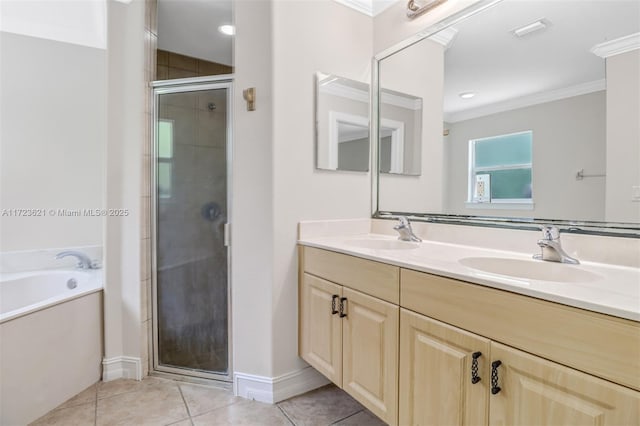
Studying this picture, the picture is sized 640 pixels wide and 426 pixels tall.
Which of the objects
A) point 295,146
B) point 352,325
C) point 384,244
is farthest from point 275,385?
point 295,146

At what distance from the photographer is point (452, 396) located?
1.02 m

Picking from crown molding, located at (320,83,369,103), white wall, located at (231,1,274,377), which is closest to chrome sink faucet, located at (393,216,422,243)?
white wall, located at (231,1,274,377)

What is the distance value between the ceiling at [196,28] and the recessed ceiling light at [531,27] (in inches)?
72.2

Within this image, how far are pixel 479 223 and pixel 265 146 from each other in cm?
113

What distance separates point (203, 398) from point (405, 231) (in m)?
1.45

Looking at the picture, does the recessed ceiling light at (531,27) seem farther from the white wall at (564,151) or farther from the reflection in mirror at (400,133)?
the reflection in mirror at (400,133)

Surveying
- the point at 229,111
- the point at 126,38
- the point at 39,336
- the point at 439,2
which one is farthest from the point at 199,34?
the point at 39,336

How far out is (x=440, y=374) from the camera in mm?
1055

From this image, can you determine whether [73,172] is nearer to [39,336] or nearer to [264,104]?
[39,336]

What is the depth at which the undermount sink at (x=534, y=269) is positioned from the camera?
112 cm

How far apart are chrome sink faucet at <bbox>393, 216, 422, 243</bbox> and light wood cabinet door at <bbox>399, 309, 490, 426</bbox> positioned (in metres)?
0.64

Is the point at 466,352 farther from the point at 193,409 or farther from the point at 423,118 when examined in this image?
the point at 193,409

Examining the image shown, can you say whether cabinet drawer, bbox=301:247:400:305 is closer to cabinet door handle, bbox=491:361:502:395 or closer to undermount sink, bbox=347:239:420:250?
undermount sink, bbox=347:239:420:250

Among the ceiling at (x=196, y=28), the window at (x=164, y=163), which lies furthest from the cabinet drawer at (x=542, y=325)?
the ceiling at (x=196, y=28)
